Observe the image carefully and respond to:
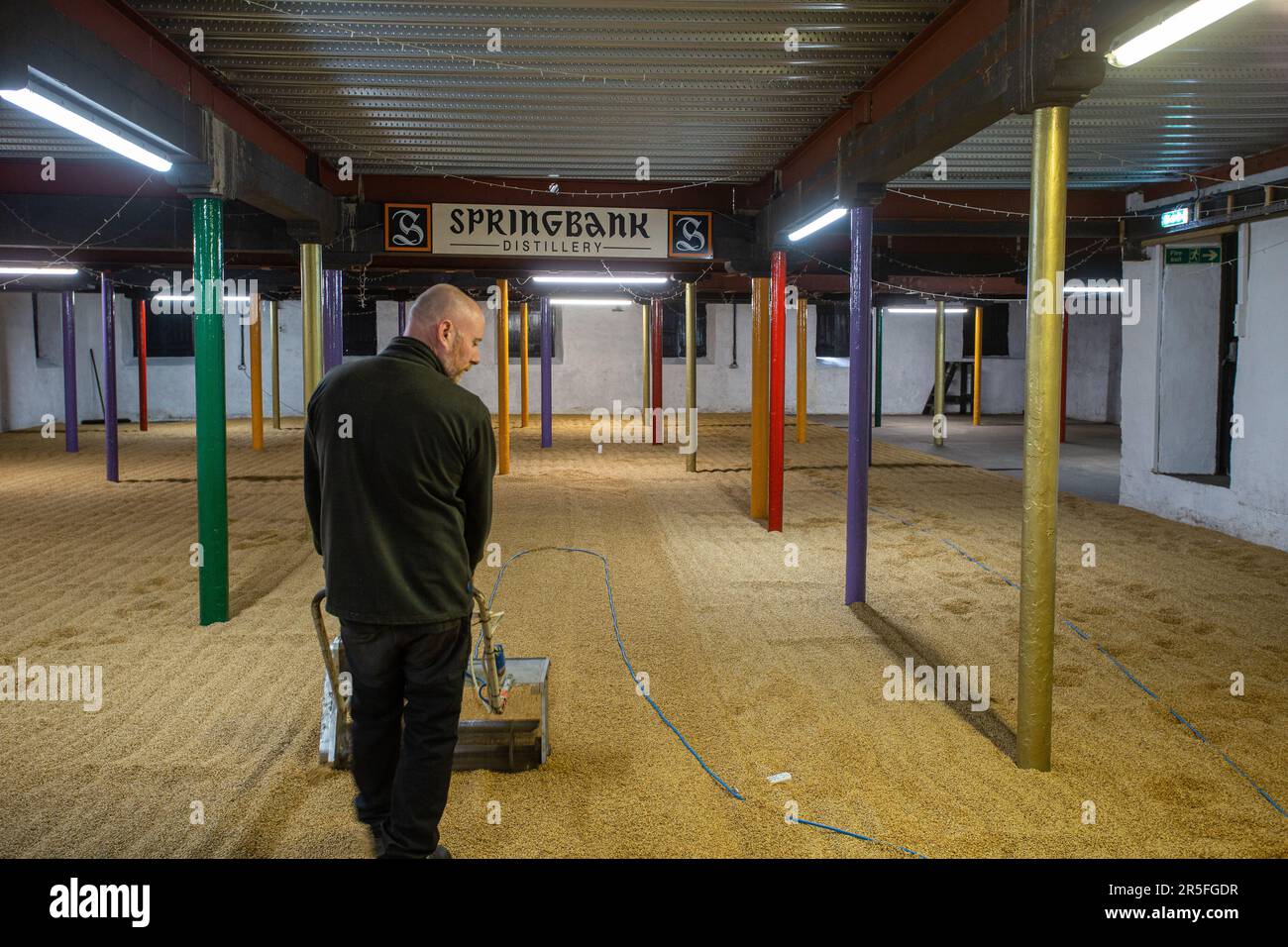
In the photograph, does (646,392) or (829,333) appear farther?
(829,333)

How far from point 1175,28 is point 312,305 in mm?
7060

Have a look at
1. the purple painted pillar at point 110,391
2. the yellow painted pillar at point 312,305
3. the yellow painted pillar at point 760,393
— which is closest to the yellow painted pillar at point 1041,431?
the yellow painted pillar at point 760,393

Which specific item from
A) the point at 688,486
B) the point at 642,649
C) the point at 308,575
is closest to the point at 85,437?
the point at 688,486

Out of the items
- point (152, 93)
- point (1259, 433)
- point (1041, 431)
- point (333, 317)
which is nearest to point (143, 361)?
point (333, 317)

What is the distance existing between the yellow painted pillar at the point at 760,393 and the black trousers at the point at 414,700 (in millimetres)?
7288

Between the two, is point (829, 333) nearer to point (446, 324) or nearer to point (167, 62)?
point (167, 62)

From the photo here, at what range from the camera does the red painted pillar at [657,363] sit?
1798 centimetres

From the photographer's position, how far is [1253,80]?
6.41m

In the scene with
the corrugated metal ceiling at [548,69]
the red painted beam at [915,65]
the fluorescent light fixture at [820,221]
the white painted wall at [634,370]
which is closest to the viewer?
the red painted beam at [915,65]

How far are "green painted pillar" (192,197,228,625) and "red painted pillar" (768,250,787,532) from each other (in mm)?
4824

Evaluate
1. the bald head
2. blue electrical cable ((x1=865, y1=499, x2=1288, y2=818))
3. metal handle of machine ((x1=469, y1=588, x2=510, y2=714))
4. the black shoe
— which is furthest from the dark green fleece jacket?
blue electrical cable ((x1=865, y1=499, x2=1288, y2=818))

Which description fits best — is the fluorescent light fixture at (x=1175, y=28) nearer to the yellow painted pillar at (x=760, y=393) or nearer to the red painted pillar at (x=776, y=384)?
the red painted pillar at (x=776, y=384)

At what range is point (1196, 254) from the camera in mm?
10094

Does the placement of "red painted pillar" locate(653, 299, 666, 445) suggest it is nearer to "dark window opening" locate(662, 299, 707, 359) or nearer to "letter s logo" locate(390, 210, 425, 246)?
"letter s logo" locate(390, 210, 425, 246)
